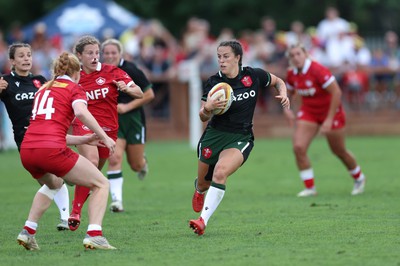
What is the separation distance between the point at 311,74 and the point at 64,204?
4.45 meters

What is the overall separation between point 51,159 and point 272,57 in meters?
16.3

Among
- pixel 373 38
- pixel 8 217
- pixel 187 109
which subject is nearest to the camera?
pixel 8 217

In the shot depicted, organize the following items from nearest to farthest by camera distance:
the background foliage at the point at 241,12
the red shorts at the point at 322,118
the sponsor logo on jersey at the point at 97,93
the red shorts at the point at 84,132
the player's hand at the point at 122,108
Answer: the red shorts at the point at 84,132, the sponsor logo on jersey at the point at 97,93, the player's hand at the point at 122,108, the red shorts at the point at 322,118, the background foliage at the point at 241,12

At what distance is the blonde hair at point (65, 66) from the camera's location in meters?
8.69

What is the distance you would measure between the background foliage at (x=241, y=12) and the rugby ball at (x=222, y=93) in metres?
20.4

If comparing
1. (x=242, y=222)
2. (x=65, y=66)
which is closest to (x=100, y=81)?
(x=65, y=66)

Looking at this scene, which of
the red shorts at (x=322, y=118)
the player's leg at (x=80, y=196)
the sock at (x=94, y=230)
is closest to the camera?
the sock at (x=94, y=230)

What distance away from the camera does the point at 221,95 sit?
9438 millimetres

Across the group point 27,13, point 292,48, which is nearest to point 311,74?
point 292,48

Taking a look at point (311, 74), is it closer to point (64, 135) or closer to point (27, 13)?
point (64, 135)

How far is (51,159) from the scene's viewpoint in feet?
27.5

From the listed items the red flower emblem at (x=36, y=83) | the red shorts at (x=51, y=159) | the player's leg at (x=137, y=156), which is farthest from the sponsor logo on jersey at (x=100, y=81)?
the player's leg at (x=137, y=156)

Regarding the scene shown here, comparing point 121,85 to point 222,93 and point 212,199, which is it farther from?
point 212,199

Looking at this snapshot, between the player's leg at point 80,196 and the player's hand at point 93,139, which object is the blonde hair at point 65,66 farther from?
the player's leg at point 80,196
